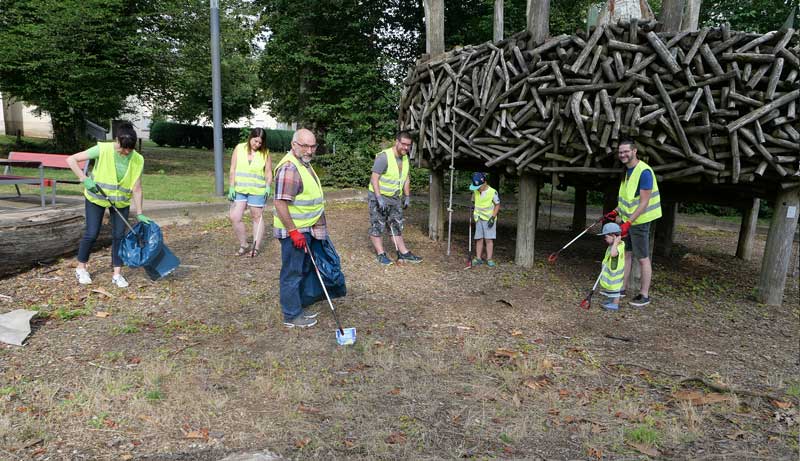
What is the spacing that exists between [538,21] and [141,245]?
Result: 5.77 m

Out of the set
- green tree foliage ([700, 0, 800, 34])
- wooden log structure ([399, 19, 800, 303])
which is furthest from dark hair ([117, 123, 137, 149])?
green tree foliage ([700, 0, 800, 34])

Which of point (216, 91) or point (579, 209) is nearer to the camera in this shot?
point (579, 209)

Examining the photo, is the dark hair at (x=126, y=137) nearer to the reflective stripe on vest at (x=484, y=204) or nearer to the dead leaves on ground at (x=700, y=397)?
the reflective stripe on vest at (x=484, y=204)

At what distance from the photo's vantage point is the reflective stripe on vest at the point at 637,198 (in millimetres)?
5991

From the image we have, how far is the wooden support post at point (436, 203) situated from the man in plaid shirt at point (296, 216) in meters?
4.46

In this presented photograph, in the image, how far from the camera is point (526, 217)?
7.79 m

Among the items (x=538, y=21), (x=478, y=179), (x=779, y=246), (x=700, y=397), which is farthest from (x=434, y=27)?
(x=700, y=397)

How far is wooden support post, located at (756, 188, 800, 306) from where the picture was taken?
6266mm

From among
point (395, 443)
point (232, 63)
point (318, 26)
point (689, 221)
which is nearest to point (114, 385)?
point (395, 443)

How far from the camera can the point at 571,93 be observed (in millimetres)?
6617

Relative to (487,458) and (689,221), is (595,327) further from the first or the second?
(689,221)

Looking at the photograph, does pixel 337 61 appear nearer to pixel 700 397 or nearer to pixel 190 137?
pixel 700 397

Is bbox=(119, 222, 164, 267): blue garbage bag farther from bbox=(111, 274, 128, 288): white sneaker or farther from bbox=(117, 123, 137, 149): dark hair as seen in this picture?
bbox=(117, 123, 137, 149): dark hair

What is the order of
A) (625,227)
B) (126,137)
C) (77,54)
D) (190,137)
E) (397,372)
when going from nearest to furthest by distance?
1. (397,372)
2. (126,137)
3. (625,227)
4. (77,54)
5. (190,137)
